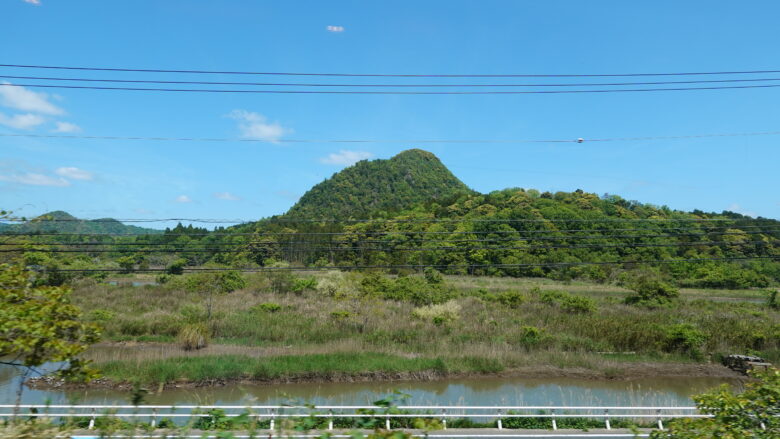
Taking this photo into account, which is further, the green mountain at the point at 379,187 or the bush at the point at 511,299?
the green mountain at the point at 379,187

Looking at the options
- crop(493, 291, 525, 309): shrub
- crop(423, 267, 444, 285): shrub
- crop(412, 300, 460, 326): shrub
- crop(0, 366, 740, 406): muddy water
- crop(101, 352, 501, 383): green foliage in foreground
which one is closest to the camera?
crop(0, 366, 740, 406): muddy water

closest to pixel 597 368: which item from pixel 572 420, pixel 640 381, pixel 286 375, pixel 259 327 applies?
Result: pixel 640 381

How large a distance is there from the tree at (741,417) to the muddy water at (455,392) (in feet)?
38.1

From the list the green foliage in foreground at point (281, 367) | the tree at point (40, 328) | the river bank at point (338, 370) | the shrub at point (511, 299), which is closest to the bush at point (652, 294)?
the shrub at point (511, 299)

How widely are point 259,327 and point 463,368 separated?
1103 cm

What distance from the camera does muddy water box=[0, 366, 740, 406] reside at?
16.9 meters

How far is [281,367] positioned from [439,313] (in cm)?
1036

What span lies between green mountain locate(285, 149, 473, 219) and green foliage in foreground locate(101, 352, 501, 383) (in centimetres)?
7703

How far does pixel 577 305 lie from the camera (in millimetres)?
27828

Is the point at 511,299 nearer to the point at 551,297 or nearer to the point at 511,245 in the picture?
the point at 551,297

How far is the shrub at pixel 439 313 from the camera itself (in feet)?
85.6

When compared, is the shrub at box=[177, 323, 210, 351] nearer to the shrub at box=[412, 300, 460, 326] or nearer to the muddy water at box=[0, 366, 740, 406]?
the muddy water at box=[0, 366, 740, 406]

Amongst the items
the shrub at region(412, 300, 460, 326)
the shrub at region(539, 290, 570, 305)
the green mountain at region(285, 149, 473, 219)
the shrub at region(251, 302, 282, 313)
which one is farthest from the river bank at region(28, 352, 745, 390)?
the green mountain at region(285, 149, 473, 219)

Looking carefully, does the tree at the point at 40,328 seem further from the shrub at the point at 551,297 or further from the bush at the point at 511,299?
the shrub at the point at 551,297
